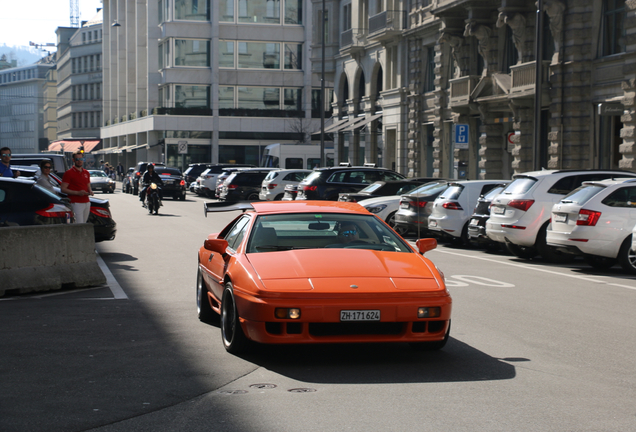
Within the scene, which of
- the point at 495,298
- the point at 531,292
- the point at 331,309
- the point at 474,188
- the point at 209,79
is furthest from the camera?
the point at 209,79

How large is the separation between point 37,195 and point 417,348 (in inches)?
277

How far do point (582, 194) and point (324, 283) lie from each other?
8880 millimetres

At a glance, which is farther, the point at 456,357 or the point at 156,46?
the point at 156,46

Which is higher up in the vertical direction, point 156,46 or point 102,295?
point 156,46

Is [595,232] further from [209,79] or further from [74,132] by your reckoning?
[74,132]

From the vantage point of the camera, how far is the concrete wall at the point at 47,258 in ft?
36.8

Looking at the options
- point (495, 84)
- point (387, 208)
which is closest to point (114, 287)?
point (387, 208)

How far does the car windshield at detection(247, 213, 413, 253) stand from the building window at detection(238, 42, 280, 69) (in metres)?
68.4

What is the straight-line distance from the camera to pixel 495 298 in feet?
36.4

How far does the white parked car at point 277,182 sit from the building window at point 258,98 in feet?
130

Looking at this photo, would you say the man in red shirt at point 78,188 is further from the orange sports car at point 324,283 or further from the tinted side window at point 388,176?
the tinted side window at point 388,176

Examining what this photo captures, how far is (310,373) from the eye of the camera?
677 cm

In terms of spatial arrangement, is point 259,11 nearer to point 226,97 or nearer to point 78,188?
point 226,97

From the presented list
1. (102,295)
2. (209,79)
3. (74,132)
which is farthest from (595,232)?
(74,132)
